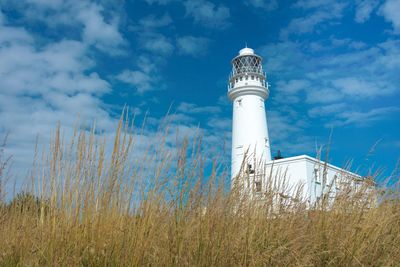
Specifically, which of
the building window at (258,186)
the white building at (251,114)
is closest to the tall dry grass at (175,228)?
the building window at (258,186)

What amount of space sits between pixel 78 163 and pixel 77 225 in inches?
17.2

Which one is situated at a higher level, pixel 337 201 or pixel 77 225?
pixel 337 201

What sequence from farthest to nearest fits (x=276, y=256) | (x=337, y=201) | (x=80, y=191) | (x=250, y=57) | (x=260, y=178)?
(x=250, y=57)
(x=260, y=178)
(x=337, y=201)
(x=80, y=191)
(x=276, y=256)

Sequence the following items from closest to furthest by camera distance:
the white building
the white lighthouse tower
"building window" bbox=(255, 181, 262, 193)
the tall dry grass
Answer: the tall dry grass, "building window" bbox=(255, 181, 262, 193), the white building, the white lighthouse tower

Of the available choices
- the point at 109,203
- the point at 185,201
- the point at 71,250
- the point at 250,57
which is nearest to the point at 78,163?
the point at 109,203

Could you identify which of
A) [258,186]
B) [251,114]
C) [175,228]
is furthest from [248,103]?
[175,228]

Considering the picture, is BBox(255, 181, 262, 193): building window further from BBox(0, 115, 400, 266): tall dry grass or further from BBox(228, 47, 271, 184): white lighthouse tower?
BBox(228, 47, 271, 184): white lighthouse tower

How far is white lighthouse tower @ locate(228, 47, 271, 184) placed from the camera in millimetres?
21703

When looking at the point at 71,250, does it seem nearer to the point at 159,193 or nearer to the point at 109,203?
the point at 109,203

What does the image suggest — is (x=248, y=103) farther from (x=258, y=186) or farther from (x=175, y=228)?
(x=175, y=228)

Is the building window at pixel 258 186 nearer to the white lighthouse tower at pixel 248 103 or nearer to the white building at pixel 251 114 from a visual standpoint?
the white building at pixel 251 114

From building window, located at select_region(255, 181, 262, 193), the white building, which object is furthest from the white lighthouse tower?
building window, located at select_region(255, 181, 262, 193)

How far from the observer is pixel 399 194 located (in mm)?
3805

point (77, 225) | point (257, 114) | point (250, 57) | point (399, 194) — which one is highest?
point (250, 57)
